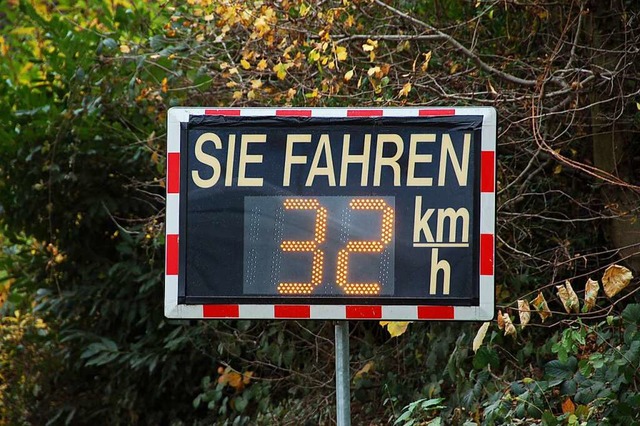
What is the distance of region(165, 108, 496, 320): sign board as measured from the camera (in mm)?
4613

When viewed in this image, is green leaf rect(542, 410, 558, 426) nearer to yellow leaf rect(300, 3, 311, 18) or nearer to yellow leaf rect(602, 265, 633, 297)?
yellow leaf rect(602, 265, 633, 297)

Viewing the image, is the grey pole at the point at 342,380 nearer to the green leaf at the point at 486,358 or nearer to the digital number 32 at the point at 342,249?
the digital number 32 at the point at 342,249

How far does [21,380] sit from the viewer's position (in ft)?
36.2

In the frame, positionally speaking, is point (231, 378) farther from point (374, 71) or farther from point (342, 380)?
point (342, 380)

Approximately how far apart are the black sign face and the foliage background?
144 cm

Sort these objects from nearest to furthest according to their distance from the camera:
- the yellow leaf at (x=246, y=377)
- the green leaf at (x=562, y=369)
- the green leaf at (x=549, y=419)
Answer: the green leaf at (x=549, y=419), the green leaf at (x=562, y=369), the yellow leaf at (x=246, y=377)

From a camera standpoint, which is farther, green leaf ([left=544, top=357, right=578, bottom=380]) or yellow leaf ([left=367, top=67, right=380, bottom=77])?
yellow leaf ([left=367, top=67, right=380, bottom=77])

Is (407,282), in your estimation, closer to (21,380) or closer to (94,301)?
(94,301)

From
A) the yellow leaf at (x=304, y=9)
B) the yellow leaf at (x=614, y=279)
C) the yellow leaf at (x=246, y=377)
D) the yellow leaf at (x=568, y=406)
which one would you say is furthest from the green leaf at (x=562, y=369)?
the yellow leaf at (x=246, y=377)

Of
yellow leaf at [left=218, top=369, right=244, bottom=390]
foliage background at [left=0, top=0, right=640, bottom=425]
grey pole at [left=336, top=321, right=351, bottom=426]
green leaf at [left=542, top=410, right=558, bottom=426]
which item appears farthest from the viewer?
yellow leaf at [left=218, top=369, right=244, bottom=390]

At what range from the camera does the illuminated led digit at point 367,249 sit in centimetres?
462

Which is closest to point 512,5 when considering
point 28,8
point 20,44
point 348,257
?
point 348,257

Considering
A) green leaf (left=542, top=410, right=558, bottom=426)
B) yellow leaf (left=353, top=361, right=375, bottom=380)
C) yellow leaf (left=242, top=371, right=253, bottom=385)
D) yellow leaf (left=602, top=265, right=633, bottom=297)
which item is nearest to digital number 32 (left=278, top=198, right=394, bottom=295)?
yellow leaf (left=602, top=265, right=633, bottom=297)

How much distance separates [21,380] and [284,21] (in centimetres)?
522
